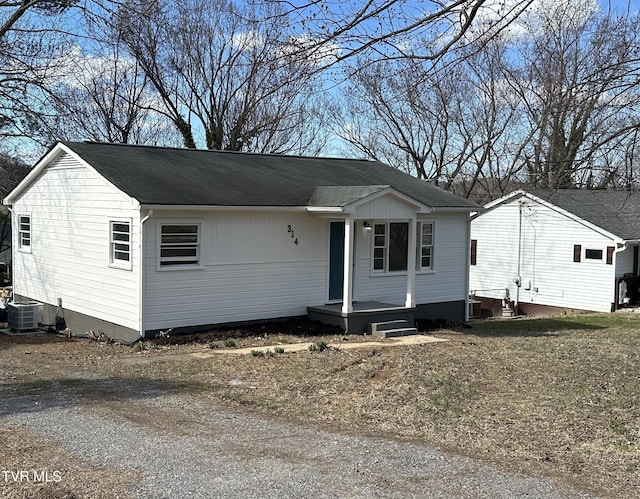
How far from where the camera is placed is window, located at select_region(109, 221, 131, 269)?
14086 mm

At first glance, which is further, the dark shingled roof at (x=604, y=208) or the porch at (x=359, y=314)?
the dark shingled roof at (x=604, y=208)

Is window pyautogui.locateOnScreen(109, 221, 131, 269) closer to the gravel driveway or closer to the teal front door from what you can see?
the teal front door

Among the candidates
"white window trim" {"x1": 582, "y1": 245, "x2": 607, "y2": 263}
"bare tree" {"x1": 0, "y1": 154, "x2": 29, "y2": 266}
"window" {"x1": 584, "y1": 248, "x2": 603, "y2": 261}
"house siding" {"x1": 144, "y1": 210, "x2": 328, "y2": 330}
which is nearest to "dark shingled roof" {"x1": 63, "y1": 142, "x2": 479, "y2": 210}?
"house siding" {"x1": 144, "y1": 210, "x2": 328, "y2": 330}

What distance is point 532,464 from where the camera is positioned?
257 inches

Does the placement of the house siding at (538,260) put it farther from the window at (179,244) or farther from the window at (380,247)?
the window at (179,244)

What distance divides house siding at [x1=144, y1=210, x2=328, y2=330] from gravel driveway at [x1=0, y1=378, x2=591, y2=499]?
5.62 m

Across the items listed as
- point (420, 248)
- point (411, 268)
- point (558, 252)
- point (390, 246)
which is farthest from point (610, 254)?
point (411, 268)

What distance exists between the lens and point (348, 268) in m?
15.1

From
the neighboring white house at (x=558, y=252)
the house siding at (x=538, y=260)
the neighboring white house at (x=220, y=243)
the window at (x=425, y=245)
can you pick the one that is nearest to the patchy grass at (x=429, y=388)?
the neighboring white house at (x=220, y=243)

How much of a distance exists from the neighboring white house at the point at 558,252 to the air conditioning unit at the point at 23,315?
14877 mm

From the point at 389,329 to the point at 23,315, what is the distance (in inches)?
335

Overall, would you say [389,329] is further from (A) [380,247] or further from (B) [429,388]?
(B) [429,388]

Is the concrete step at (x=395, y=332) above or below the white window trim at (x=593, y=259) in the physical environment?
below

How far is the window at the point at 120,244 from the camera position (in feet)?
46.2
